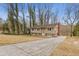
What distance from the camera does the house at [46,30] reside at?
7.73 feet

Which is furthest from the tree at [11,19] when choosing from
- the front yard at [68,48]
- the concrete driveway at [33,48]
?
the front yard at [68,48]

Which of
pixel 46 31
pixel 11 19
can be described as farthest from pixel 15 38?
pixel 46 31

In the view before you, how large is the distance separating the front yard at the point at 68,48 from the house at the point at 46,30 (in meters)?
0.12

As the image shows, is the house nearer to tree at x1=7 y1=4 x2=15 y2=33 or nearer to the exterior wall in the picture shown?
the exterior wall

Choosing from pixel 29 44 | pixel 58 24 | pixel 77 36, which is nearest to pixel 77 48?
pixel 77 36

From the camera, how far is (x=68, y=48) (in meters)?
2.32

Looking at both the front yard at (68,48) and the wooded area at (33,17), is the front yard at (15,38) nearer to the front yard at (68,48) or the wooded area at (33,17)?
the wooded area at (33,17)

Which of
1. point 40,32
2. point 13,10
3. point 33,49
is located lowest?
point 33,49

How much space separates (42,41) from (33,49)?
112 millimetres

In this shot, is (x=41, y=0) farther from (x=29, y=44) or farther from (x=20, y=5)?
(x=29, y=44)

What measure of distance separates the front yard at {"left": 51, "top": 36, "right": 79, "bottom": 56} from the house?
0.12 meters

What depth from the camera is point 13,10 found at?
236 centimetres

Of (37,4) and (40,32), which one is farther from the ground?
(37,4)

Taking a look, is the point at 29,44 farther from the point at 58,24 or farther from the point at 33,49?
the point at 58,24
